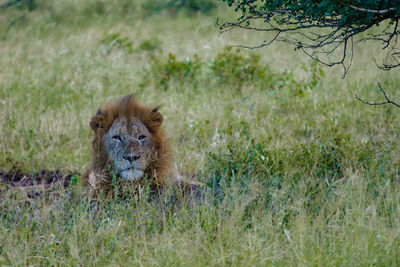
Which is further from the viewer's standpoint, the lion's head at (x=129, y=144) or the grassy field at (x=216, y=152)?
the lion's head at (x=129, y=144)

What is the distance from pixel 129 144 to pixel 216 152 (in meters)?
0.92

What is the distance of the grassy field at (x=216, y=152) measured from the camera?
327 cm

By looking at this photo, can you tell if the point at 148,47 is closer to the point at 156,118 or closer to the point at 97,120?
the point at 156,118

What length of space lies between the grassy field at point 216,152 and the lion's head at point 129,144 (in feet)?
0.87

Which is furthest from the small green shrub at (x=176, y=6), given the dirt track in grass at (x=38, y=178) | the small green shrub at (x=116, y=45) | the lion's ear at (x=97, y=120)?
the lion's ear at (x=97, y=120)

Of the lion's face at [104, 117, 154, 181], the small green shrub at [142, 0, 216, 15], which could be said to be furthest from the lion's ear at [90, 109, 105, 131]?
the small green shrub at [142, 0, 216, 15]

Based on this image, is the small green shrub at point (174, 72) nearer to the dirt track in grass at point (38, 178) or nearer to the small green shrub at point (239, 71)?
the small green shrub at point (239, 71)

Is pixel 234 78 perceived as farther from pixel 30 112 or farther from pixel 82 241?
pixel 82 241

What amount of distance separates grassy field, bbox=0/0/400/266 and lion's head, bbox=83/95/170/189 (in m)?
0.26

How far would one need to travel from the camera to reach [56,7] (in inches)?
537

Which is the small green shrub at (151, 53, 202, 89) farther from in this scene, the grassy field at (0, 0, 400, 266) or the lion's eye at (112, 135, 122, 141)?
the lion's eye at (112, 135, 122, 141)

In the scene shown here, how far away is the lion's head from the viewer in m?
4.14

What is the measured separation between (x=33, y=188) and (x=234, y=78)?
3.43 m

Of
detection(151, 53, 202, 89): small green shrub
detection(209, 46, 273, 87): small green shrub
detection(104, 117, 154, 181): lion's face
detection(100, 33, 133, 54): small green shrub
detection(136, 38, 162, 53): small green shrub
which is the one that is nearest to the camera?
detection(104, 117, 154, 181): lion's face
